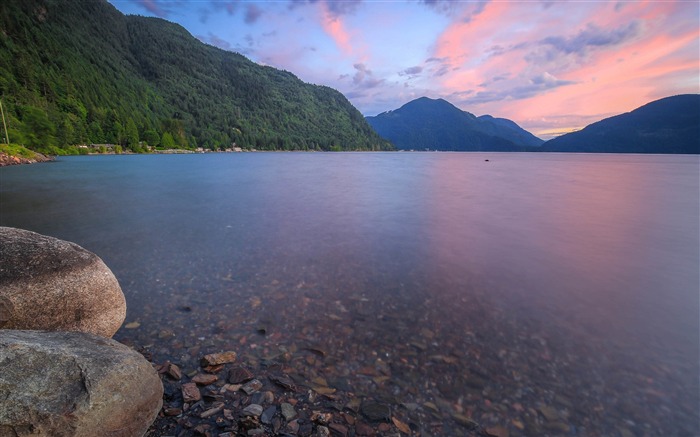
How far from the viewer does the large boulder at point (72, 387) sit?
128 inches

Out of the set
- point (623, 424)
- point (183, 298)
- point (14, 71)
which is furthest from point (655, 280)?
point (14, 71)

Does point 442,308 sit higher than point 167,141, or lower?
lower

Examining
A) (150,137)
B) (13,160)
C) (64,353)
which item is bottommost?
(64,353)

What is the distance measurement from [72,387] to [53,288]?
9.16 ft

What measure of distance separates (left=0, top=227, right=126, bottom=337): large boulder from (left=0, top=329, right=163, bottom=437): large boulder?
4.09ft

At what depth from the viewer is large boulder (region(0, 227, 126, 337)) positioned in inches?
203

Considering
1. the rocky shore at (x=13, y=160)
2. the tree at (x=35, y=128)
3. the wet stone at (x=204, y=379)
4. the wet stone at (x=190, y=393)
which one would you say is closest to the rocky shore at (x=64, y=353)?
the wet stone at (x=190, y=393)

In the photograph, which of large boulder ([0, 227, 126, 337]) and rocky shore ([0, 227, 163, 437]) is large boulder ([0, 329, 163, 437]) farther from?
large boulder ([0, 227, 126, 337])

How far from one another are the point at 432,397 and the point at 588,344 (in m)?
4.24

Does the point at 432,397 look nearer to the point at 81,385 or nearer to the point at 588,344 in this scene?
the point at 588,344

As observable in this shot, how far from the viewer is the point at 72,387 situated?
143 inches

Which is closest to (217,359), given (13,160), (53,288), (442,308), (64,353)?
(64,353)

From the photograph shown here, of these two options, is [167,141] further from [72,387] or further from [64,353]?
[72,387]

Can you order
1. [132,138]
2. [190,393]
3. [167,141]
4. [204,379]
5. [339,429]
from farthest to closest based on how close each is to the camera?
[167,141] → [132,138] → [204,379] → [190,393] → [339,429]
